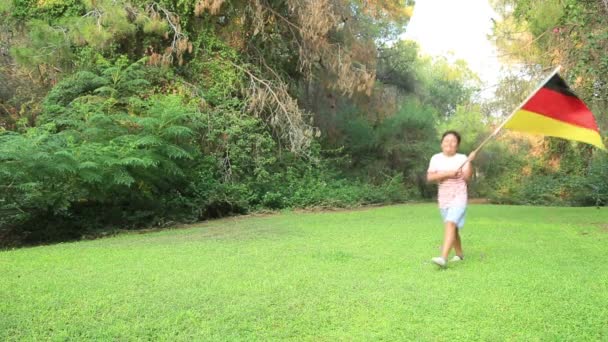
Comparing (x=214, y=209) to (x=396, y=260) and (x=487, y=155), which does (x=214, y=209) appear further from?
(x=487, y=155)

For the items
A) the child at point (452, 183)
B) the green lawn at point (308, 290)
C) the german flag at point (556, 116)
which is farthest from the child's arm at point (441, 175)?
the green lawn at point (308, 290)

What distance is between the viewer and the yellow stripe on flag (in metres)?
7.16

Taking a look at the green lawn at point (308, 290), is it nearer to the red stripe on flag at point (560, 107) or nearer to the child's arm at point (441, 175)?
the child's arm at point (441, 175)

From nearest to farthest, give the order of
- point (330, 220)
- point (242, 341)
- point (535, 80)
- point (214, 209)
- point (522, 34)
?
1. point (242, 341)
2. point (330, 220)
3. point (214, 209)
4. point (535, 80)
5. point (522, 34)

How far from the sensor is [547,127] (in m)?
7.23

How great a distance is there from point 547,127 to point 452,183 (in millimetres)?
1455

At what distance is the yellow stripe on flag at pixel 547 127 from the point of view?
Result: 716 centimetres

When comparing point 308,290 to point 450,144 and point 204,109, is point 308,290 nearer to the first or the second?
point 450,144

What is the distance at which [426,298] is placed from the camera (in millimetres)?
5316

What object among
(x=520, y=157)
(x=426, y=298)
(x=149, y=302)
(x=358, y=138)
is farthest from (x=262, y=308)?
(x=520, y=157)

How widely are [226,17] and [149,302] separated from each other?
45.5 ft

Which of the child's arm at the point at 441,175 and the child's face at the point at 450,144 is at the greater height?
the child's face at the point at 450,144

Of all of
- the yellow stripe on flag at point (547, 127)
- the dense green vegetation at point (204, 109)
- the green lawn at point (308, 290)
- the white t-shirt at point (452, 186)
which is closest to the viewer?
the green lawn at point (308, 290)

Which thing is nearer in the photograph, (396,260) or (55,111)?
(396,260)
